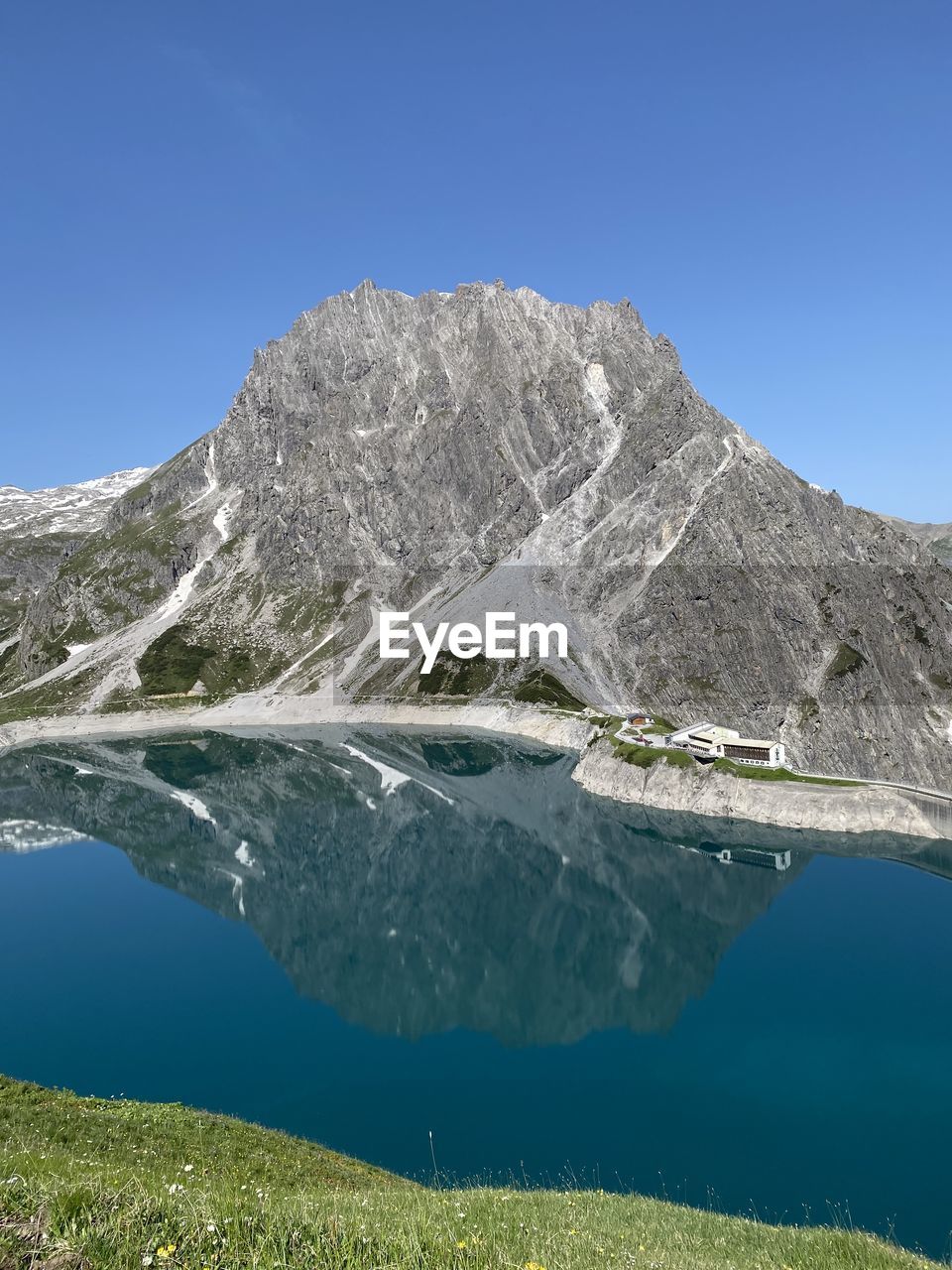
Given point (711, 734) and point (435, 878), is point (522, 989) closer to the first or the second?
point (435, 878)

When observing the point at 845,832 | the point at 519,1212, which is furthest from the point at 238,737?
the point at 519,1212

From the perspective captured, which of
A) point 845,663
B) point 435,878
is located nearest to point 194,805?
point 435,878

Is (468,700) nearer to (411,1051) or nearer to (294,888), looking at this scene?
(294,888)

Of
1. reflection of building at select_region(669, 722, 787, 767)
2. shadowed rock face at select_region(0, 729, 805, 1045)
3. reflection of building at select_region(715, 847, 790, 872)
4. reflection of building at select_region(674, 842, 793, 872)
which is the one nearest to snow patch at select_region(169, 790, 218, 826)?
shadowed rock face at select_region(0, 729, 805, 1045)

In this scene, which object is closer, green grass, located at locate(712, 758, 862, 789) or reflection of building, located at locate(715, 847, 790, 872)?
reflection of building, located at locate(715, 847, 790, 872)

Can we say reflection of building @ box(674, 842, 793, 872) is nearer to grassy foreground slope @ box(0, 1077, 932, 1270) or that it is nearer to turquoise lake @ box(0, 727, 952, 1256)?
turquoise lake @ box(0, 727, 952, 1256)

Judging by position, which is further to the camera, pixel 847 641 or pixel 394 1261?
pixel 847 641

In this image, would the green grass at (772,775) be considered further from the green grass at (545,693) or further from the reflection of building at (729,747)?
the green grass at (545,693)
